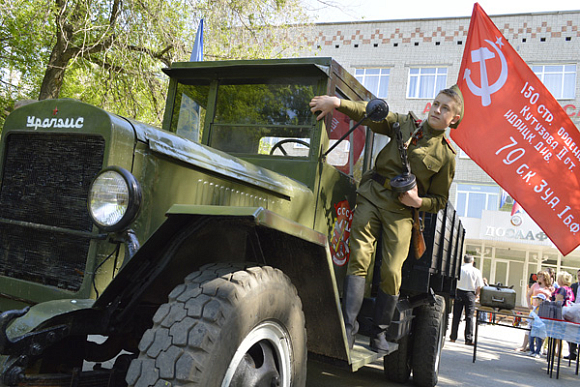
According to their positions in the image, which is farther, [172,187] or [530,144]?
[530,144]

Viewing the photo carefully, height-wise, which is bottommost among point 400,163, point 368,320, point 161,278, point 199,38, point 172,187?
point 368,320

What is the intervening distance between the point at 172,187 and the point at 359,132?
2.04 meters

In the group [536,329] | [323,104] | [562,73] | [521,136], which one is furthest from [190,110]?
[562,73]

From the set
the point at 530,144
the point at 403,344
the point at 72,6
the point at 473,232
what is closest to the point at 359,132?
the point at 403,344

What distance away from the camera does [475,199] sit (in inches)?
822

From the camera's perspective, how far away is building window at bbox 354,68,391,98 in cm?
2234

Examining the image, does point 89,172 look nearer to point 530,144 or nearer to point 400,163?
point 400,163

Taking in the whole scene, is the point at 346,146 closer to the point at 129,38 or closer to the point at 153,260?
the point at 153,260

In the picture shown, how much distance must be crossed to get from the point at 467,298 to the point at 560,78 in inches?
588

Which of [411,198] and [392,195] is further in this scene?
[392,195]

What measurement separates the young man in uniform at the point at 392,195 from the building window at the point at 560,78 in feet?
63.0

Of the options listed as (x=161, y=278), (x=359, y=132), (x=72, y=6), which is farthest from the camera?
(x=72, y=6)

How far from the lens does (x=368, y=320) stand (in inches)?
151

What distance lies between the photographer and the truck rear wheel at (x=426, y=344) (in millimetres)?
5035
